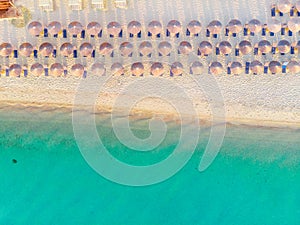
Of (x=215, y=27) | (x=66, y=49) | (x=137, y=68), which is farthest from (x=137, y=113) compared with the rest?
(x=215, y=27)

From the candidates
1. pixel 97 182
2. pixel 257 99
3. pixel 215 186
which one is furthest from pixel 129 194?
pixel 257 99

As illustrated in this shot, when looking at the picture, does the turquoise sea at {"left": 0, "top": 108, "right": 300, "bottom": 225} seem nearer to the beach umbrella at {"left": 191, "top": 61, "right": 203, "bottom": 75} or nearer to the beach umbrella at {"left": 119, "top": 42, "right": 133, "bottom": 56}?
the beach umbrella at {"left": 191, "top": 61, "right": 203, "bottom": 75}

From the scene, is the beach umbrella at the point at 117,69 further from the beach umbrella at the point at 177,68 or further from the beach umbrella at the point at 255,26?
the beach umbrella at the point at 255,26

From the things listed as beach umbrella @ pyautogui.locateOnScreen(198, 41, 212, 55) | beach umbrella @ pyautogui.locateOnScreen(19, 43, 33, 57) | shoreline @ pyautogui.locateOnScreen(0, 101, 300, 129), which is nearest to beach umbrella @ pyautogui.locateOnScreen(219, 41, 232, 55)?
beach umbrella @ pyautogui.locateOnScreen(198, 41, 212, 55)

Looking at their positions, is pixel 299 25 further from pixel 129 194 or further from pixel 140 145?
pixel 129 194

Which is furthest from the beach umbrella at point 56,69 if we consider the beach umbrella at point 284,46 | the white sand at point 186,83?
the beach umbrella at point 284,46
